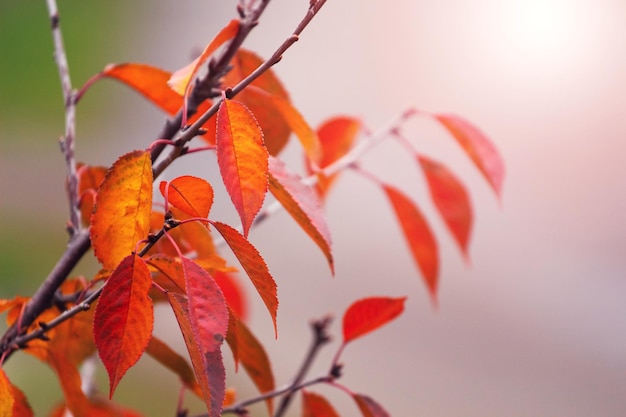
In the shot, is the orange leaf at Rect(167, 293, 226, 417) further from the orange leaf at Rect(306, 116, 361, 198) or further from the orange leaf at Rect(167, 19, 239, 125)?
the orange leaf at Rect(306, 116, 361, 198)

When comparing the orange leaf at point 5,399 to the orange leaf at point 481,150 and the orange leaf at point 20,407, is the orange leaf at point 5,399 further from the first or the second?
the orange leaf at point 481,150

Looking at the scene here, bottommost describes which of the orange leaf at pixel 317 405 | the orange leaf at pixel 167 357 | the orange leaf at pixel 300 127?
the orange leaf at pixel 317 405

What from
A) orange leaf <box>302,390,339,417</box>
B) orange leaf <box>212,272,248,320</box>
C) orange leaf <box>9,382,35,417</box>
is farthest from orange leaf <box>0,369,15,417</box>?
orange leaf <box>212,272,248,320</box>

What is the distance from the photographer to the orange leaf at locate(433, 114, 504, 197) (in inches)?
18.3

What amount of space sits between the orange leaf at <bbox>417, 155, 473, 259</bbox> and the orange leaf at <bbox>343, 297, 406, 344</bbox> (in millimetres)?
144

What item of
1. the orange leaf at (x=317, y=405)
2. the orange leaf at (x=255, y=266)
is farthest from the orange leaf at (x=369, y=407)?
the orange leaf at (x=255, y=266)

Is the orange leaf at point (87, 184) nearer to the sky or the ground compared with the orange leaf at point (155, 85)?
nearer to the ground

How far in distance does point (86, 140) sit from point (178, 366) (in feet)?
5.75

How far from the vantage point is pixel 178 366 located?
1.20 ft

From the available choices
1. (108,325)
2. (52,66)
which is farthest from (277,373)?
(108,325)

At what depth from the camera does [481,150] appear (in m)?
0.47

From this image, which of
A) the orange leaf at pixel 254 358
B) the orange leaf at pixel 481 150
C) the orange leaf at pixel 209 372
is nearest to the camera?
the orange leaf at pixel 209 372

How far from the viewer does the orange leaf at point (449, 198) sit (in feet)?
1.70

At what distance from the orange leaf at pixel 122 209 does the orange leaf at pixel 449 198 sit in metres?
0.30
